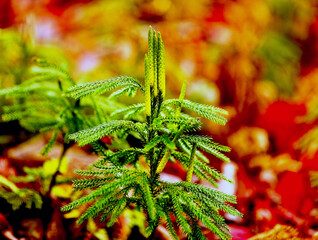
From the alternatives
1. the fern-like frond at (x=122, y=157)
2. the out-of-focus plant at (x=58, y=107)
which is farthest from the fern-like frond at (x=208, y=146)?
the out-of-focus plant at (x=58, y=107)

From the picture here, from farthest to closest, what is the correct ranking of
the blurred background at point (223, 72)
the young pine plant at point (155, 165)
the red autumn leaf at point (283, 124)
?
the red autumn leaf at point (283, 124) < the blurred background at point (223, 72) < the young pine plant at point (155, 165)

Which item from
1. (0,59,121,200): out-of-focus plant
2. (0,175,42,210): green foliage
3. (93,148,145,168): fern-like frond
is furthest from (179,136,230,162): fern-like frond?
(0,175,42,210): green foliage

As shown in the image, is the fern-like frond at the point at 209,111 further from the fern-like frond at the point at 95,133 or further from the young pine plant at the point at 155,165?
the fern-like frond at the point at 95,133

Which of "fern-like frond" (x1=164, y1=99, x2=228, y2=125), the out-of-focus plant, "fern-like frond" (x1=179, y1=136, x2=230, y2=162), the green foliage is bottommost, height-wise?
the green foliage

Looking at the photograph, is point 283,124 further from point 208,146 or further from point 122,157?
point 122,157

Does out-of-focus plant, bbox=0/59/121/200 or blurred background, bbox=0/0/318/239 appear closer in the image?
out-of-focus plant, bbox=0/59/121/200

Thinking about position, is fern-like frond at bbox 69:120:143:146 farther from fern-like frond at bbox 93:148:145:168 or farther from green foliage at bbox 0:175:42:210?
green foliage at bbox 0:175:42:210

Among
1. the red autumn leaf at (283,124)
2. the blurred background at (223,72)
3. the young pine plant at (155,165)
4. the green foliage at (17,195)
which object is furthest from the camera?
the red autumn leaf at (283,124)

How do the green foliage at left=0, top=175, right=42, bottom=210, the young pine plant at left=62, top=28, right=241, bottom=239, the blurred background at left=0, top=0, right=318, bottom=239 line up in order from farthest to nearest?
the blurred background at left=0, top=0, right=318, bottom=239 < the green foliage at left=0, top=175, right=42, bottom=210 < the young pine plant at left=62, top=28, right=241, bottom=239

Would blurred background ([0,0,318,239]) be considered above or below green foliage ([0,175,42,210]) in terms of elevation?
above
